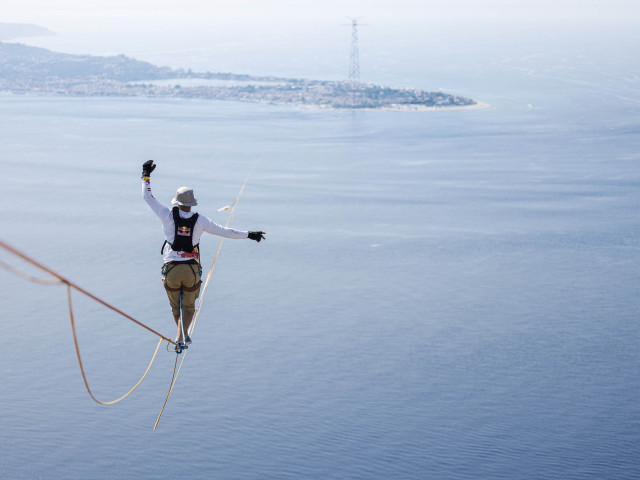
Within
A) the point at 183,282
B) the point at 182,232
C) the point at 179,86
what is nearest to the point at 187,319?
the point at 183,282

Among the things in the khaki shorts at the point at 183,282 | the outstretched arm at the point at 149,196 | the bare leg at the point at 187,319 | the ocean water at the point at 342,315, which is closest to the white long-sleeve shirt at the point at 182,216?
the outstretched arm at the point at 149,196

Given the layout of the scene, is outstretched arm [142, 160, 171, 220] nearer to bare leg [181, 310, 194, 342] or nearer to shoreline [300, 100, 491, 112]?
bare leg [181, 310, 194, 342]

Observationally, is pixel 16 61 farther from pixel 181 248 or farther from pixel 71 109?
pixel 181 248

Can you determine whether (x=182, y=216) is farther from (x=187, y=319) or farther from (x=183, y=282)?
(x=187, y=319)

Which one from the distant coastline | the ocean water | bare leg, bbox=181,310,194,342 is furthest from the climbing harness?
the distant coastline

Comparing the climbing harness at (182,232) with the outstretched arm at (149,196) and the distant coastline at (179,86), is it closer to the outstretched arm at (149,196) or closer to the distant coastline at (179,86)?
the outstretched arm at (149,196)
